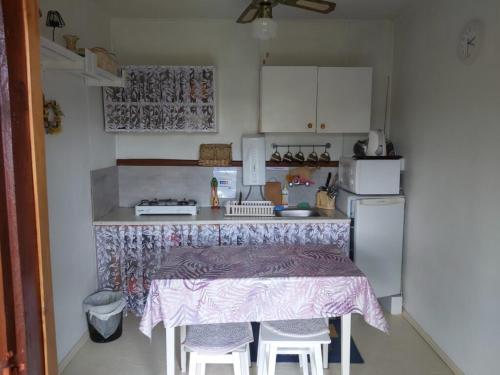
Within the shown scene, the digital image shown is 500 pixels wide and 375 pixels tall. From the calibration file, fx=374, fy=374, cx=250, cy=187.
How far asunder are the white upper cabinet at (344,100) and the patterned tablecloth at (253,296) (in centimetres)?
160

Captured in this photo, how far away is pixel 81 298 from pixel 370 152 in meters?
2.50

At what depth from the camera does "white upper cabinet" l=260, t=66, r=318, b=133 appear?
3.17m

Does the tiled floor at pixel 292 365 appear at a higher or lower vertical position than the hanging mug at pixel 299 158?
lower

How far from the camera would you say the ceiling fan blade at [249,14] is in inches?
82.4

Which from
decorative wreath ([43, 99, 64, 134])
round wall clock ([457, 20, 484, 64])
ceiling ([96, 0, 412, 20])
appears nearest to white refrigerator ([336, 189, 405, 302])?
round wall clock ([457, 20, 484, 64])

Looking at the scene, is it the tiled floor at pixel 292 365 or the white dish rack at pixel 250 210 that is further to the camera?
the white dish rack at pixel 250 210

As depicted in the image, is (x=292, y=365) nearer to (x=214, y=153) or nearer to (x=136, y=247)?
(x=136, y=247)

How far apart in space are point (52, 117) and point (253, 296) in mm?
1620

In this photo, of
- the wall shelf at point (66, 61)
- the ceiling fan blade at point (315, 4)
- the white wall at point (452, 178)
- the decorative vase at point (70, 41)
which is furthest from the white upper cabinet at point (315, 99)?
the decorative vase at point (70, 41)

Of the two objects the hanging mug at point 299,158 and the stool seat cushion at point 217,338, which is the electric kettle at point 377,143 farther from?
the stool seat cushion at point 217,338

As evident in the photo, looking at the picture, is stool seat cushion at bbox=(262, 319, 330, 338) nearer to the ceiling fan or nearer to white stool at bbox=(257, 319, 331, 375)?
white stool at bbox=(257, 319, 331, 375)

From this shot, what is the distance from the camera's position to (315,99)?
3199 mm

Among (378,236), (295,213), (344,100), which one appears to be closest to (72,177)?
(295,213)

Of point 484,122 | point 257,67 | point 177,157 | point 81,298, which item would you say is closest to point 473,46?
point 484,122
